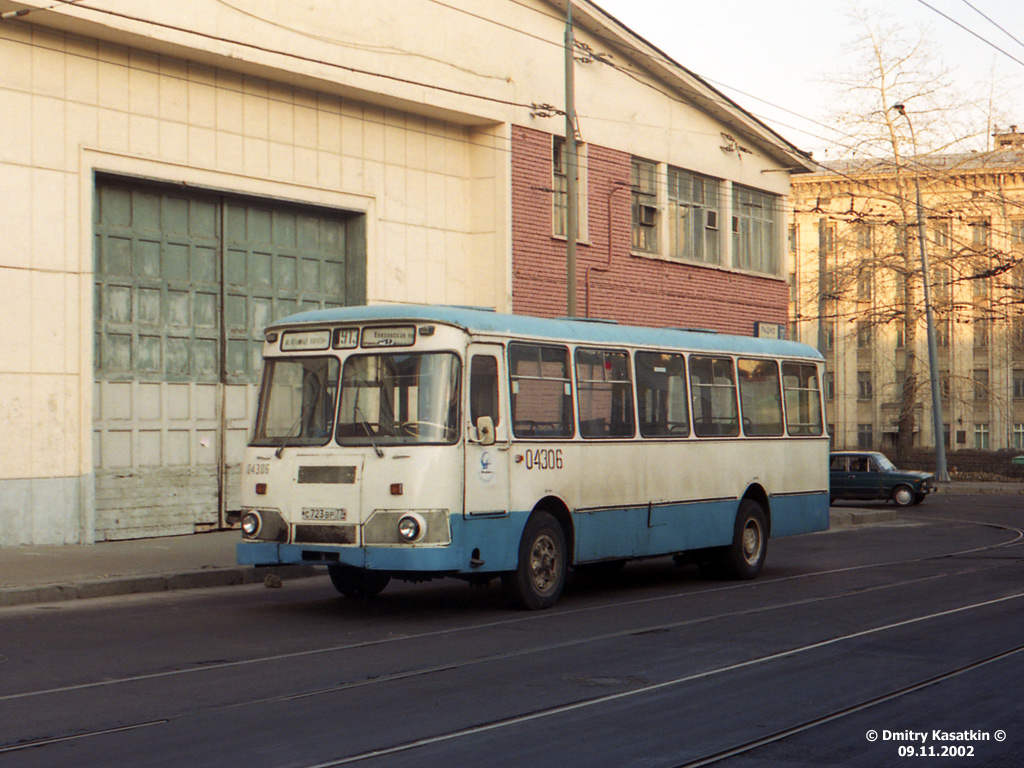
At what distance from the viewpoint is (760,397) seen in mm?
16578

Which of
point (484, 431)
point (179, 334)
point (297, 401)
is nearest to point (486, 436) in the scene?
point (484, 431)

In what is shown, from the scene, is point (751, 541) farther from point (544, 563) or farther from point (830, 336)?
point (830, 336)

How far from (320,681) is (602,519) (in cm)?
546

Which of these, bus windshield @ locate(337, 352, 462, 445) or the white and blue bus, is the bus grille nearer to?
the white and blue bus

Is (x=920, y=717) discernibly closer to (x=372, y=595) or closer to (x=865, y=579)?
(x=372, y=595)

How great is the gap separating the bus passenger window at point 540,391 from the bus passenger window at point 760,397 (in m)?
3.66

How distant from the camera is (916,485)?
117 feet

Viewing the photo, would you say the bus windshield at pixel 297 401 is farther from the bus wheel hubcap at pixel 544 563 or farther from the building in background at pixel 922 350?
the building in background at pixel 922 350

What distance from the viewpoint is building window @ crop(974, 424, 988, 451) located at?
7200cm

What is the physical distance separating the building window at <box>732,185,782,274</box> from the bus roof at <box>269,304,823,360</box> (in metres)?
16.6

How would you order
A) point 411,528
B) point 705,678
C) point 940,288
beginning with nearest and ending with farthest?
point 705,678 < point 411,528 < point 940,288

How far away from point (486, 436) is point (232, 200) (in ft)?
32.4

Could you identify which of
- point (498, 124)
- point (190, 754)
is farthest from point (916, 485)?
point (190, 754)

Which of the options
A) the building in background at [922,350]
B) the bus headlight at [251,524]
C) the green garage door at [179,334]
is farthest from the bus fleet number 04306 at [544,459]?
the building in background at [922,350]
